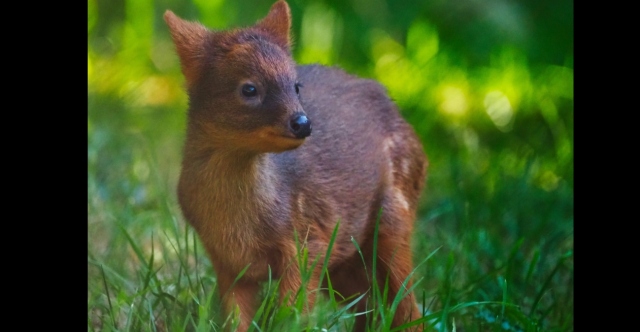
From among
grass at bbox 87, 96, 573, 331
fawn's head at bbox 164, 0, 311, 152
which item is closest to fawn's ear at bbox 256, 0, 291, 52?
fawn's head at bbox 164, 0, 311, 152

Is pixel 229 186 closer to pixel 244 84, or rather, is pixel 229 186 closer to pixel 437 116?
pixel 244 84

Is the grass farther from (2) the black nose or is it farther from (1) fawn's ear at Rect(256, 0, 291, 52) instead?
(1) fawn's ear at Rect(256, 0, 291, 52)

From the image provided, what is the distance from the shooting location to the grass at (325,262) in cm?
451

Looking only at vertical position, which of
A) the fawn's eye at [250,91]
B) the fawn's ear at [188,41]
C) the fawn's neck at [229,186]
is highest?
the fawn's ear at [188,41]

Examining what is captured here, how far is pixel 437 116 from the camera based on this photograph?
767cm

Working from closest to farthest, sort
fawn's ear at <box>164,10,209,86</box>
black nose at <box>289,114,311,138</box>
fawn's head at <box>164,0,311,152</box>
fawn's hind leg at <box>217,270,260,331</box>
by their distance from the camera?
black nose at <box>289,114,311,138</box> < fawn's head at <box>164,0,311,152</box> < fawn's ear at <box>164,10,209,86</box> < fawn's hind leg at <box>217,270,260,331</box>

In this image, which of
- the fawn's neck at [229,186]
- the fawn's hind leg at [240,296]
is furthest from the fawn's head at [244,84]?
the fawn's hind leg at [240,296]

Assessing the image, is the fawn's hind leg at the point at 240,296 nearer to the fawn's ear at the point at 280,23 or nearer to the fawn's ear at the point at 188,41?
the fawn's ear at the point at 188,41

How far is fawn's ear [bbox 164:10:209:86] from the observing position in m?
4.21

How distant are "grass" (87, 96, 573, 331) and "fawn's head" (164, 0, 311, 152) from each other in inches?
27.2

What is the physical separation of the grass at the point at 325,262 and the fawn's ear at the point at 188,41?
0.97 metres

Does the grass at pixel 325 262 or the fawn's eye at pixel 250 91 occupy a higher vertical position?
the fawn's eye at pixel 250 91

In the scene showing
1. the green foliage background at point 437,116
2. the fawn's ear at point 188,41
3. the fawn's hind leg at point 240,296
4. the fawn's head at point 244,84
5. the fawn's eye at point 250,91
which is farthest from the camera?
the green foliage background at point 437,116

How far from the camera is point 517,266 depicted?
18.5ft
